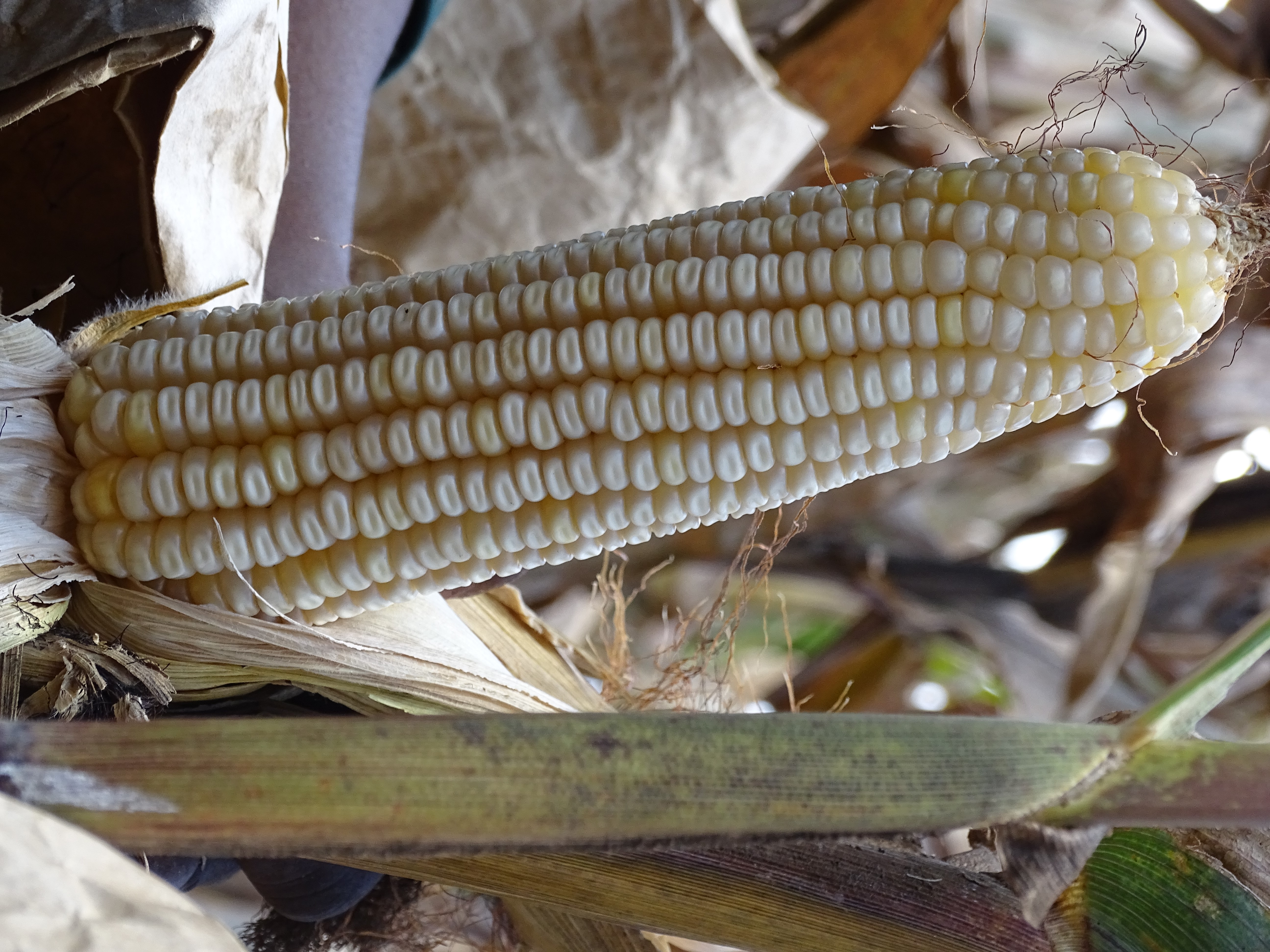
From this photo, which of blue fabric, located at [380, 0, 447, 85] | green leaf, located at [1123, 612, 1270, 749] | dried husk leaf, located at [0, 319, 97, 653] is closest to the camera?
green leaf, located at [1123, 612, 1270, 749]

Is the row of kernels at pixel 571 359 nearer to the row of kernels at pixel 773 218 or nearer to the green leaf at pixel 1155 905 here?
the row of kernels at pixel 773 218

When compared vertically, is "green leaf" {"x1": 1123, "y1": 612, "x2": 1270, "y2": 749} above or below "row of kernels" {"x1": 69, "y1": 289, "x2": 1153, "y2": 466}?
below

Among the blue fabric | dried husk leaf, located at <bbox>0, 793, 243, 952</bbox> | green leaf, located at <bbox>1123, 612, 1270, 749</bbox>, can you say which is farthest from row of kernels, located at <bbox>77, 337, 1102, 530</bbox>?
the blue fabric

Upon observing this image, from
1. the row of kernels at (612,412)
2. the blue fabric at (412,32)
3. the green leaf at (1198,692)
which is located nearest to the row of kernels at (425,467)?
the row of kernels at (612,412)

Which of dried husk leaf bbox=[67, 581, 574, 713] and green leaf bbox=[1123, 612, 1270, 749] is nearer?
green leaf bbox=[1123, 612, 1270, 749]

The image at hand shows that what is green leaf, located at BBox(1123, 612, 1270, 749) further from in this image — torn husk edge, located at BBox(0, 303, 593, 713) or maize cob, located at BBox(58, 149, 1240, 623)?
torn husk edge, located at BBox(0, 303, 593, 713)

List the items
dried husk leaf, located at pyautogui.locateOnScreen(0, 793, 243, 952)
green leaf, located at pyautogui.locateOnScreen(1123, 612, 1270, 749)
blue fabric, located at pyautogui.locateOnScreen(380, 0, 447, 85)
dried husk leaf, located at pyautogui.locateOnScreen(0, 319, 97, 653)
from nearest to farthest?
dried husk leaf, located at pyautogui.locateOnScreen(0, 793, 243, 952) → green leaf, located at pyautogui.locateOnScreen(1123, 612, 1270, 749) → dried husk leaf, located at pyautogui.locateOnScreen(0, 319, 97, 653) → blue fabric, located at pyautogui.locateOnScreen(380, 0, 447, 85)

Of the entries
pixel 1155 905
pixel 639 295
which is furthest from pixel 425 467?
pixel 1155 905
